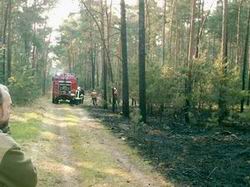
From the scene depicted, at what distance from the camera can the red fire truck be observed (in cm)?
4006

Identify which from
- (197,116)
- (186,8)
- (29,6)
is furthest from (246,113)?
(29,6)

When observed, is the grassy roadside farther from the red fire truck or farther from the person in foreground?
the red fire truck

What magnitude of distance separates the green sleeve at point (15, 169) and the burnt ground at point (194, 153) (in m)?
7.56

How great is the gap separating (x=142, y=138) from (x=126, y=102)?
922 centimetres

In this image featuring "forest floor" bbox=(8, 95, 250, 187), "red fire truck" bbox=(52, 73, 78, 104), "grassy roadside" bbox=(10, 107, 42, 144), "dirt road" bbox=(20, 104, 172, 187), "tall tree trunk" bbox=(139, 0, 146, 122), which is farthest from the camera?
"red fire truck" bbox=(52, 73, 78, 104)

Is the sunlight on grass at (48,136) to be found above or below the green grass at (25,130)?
below

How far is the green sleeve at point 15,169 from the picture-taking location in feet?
8.54

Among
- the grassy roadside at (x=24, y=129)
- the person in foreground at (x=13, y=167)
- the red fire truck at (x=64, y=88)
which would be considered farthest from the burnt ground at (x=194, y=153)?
the red fire truck at (x=64, y=88)

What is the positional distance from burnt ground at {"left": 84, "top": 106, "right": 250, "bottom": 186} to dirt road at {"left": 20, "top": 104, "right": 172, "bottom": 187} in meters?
0.44

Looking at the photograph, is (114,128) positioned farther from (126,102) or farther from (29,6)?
(29,6)

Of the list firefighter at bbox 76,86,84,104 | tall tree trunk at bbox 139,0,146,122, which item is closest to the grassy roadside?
tall tree trunk at bbox 139,0,146,122

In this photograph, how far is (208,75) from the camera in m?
23.9

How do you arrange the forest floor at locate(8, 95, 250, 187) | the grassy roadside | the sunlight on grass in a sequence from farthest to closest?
1. the sunlight on grass
2. the grassy roadside
3. the forest floor at locate(8, 95, 250, 187)

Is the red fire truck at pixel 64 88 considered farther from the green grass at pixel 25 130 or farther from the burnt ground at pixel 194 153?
the burnt ground at pixel 194 153
